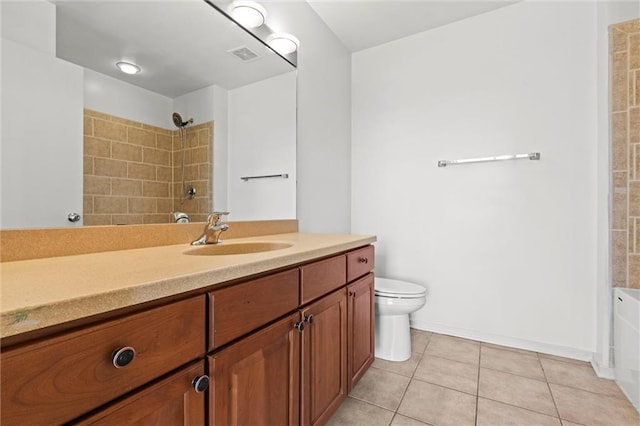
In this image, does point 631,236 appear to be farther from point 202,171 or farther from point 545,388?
point 202,171

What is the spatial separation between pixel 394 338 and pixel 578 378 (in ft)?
3.34

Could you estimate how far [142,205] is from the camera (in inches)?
44.4

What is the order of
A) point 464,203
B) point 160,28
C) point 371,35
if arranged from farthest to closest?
point 371,35
point 464,203
point 160,28

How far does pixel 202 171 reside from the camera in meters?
1.38

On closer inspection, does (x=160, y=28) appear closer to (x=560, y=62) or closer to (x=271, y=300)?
(x=271, y=300)

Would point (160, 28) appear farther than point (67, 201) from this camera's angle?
Yes

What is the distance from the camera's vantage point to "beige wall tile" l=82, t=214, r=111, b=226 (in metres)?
0.97

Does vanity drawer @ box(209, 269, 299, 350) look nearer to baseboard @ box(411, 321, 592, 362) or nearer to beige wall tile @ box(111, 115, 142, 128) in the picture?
beige wall tile @ box(111, 115, 142, 128)

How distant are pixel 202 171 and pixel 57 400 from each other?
106 centimetres

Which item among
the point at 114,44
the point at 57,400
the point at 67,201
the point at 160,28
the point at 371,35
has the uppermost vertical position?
the point at 371,35

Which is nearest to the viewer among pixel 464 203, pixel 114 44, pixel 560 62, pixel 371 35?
pixel 114 44

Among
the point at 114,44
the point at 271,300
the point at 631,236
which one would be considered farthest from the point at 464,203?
the point at 114,44

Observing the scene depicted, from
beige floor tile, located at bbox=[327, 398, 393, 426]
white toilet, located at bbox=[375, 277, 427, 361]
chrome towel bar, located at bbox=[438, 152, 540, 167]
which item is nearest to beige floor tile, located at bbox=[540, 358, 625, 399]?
white toilet, located at bbox=[375, 277, 427, 361]

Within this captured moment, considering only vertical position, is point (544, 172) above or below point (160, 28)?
below
